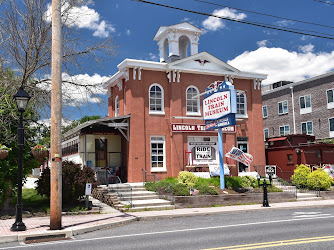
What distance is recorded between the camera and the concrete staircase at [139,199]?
16.4 m

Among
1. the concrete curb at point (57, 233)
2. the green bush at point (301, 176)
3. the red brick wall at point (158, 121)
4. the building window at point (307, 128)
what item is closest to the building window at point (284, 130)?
the building window at point (307, 128)

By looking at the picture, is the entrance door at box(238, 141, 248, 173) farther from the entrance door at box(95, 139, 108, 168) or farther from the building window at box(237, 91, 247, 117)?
the entrance door at box(95, 139, 108, 168)

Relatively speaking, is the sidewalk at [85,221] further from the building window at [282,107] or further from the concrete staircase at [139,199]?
the building window at [282,107]

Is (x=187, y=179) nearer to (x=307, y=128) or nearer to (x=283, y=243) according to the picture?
(x=283, y=243)

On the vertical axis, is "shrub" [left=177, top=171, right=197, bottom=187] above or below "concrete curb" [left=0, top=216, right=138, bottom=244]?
above

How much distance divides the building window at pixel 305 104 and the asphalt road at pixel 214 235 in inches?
1035

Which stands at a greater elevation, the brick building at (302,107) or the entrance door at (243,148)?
the brick building at (302,107)

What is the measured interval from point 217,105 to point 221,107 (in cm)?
39

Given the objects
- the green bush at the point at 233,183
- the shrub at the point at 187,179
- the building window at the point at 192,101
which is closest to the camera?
the shrub at the point at 187,179

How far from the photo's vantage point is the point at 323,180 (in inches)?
868

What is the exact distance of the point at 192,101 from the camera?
2402cm

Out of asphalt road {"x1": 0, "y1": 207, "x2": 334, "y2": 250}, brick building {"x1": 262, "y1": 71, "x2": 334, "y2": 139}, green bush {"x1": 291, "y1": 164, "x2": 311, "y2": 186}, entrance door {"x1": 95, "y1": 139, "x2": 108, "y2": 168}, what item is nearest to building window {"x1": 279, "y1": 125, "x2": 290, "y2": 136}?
brick building {"x1": 262, "y1": 71, "x2": 334, "y2": 139}

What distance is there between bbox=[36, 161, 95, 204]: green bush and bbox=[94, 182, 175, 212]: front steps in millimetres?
1886

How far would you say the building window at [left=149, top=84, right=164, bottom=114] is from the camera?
2297 centimetres
